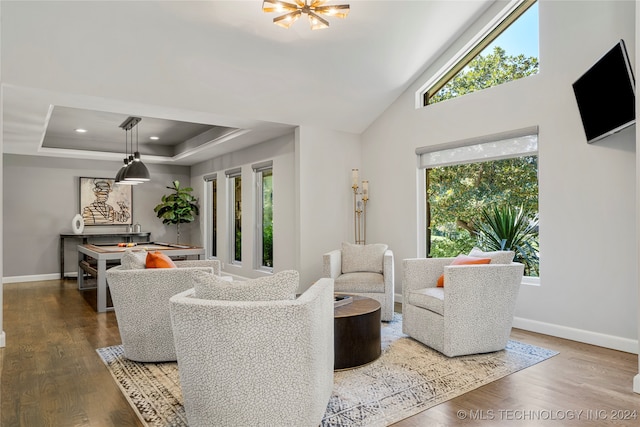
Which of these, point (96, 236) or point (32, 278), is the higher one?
point (96, 236)

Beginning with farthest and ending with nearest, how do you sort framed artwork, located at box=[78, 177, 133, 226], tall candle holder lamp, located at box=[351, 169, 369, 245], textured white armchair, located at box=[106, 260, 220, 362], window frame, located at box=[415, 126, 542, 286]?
framed artwork, located at box=[78, 177, 133, 226], tall candle holder lamp, located at box=[351, 169, 369, 245], window frame, located at box=[415, 126, 542, 286], textured white armchair, located at box=[106, 260, 220, 362]

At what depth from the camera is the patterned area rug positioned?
230cm

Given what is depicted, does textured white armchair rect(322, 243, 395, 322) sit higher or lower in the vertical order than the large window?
lower

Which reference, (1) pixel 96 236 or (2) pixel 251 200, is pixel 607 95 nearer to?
(2) pixel 251 200

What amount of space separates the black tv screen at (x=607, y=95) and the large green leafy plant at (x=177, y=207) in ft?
22.5

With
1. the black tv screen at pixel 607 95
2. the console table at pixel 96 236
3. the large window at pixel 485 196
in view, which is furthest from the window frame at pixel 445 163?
the console table at pixel 96 236

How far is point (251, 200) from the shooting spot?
6914 mm

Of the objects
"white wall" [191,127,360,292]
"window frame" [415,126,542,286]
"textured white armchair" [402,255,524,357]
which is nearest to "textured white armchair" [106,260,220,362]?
"textured white armchair" [402,255,524,357]

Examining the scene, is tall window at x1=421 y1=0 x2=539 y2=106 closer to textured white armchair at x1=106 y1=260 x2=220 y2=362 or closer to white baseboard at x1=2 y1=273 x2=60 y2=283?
textured white armchair at x1=106 y1=260 x2=220 y2=362

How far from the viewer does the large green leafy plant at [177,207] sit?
27.1 feet

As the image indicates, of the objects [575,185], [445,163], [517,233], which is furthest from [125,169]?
[575,185]

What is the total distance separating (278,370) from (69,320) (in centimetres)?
368

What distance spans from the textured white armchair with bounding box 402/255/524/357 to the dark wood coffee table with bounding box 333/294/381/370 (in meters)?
0.50

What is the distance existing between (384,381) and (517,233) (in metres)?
2.37
